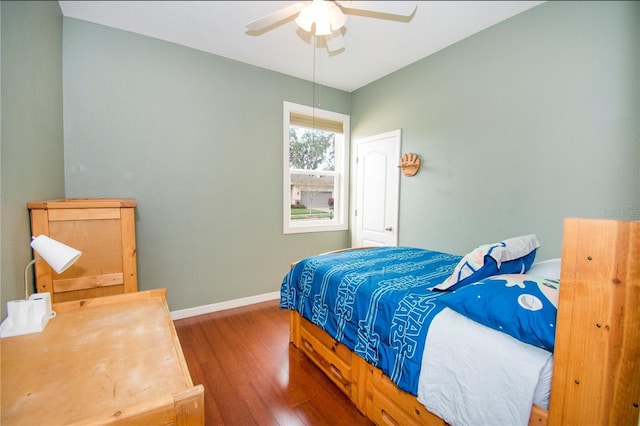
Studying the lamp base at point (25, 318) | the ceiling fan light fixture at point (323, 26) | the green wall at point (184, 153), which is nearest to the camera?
the lamp base at point (25, 318)

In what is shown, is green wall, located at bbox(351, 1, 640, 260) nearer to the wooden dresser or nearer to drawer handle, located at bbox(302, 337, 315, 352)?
drawer handle, located at bbox(302, 337, 315, 352)

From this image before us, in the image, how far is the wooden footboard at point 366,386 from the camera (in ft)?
4.17

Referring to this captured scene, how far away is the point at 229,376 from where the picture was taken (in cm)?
199

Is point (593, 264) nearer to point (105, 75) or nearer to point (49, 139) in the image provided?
point (49, 139)

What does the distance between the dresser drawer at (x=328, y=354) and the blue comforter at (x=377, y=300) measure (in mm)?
123

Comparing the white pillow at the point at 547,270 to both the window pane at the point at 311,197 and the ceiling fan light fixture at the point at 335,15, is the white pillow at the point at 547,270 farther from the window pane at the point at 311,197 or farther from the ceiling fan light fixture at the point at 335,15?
the window pane at the point at 311,197

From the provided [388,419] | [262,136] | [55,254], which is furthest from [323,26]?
[388,419]

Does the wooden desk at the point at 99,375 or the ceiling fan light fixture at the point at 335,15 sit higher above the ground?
the ceiling fan light fixture at the point at 335,15

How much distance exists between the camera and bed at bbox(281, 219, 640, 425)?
77 centimetres

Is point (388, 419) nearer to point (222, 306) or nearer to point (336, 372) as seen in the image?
point (336, 372)

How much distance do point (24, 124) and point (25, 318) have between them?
1.07 meters

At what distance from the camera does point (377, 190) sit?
3676 mm

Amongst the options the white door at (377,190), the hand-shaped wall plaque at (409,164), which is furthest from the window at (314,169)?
the hand-shaped wall plaque at (409,164)

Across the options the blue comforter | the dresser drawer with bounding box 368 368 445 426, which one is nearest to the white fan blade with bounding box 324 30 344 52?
the blue comforter
